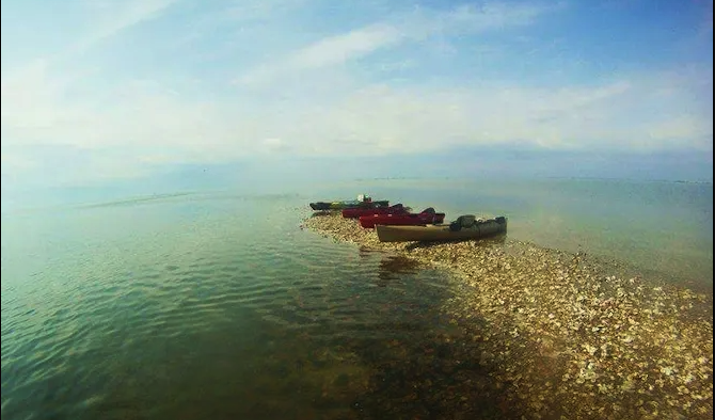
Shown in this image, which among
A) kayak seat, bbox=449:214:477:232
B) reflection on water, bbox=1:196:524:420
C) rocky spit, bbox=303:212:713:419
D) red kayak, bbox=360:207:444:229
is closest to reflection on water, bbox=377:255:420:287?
reflection on water, bbox=1:196:524:420

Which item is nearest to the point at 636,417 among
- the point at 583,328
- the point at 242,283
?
the point at 583,328

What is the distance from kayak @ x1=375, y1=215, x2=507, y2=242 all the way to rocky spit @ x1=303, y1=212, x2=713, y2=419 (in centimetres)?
616

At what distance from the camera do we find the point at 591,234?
4069cm

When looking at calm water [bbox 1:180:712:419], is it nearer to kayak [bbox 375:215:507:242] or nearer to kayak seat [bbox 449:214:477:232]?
kayak [bbox 375:215:507:242]

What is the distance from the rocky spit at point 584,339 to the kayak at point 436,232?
616 centimetres

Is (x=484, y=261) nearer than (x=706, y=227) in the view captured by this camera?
Yes

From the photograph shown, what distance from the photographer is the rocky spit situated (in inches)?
438

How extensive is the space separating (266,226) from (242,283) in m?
25.3

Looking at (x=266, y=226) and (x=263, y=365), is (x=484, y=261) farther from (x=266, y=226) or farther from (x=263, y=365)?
(x=266, y=226)

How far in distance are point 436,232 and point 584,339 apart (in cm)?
1773

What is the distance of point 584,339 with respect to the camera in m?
14.6

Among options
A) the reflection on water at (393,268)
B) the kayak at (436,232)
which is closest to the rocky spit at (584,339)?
the reflection on water at (393,268)

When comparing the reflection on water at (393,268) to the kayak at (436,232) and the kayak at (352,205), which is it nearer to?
the kayak at (436,232)

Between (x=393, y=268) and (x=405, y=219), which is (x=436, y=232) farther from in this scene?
(x=393, y=268)
